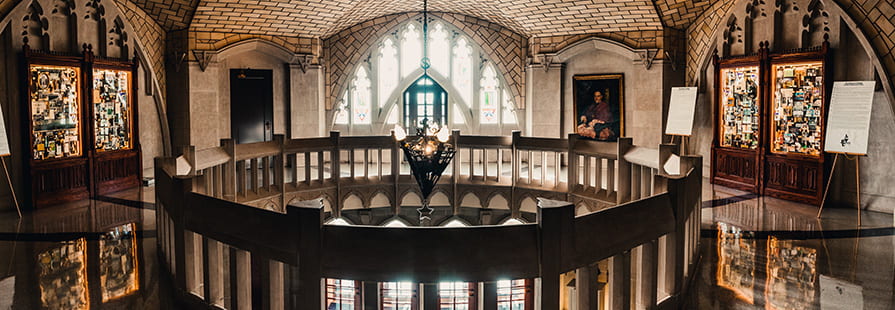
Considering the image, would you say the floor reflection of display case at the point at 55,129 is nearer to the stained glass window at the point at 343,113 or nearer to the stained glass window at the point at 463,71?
the stained glass window at the point at 343,113

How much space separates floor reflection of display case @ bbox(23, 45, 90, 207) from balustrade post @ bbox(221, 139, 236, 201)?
8.76 ft

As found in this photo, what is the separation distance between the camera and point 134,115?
10406 millimetres

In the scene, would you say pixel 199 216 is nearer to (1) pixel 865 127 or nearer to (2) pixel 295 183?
(2) pixel 295 183

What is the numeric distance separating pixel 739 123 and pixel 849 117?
8.56 ft

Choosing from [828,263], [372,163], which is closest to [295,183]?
[372,163]

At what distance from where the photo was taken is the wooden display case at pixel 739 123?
9.79 m

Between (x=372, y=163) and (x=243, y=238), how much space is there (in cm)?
1078

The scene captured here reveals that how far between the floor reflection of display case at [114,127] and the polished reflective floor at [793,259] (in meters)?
8.24

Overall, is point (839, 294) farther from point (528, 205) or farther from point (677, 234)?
point (528, 205)

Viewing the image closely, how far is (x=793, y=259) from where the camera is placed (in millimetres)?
5898

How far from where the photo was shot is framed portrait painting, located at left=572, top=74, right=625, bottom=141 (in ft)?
42.7

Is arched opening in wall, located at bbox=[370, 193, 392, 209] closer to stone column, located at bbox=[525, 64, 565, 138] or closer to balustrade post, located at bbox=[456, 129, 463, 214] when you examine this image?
balustrade post, located at bbox=[456, 129, 463, 214]

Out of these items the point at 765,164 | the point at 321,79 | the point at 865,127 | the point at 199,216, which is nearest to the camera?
the point at 199,216

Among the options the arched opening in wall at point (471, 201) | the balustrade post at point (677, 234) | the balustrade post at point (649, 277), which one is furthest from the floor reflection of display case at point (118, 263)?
the arched opening in wall at point (471, 201)
